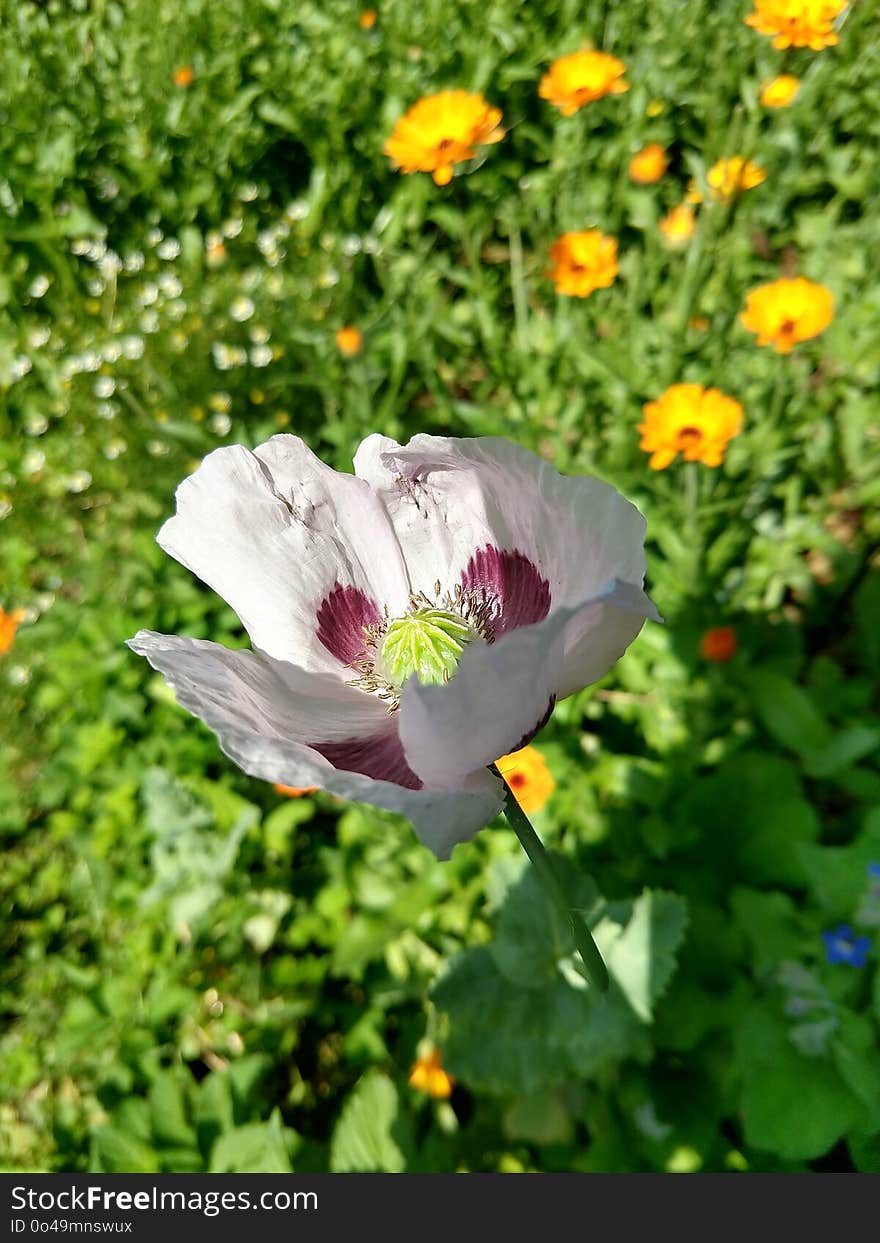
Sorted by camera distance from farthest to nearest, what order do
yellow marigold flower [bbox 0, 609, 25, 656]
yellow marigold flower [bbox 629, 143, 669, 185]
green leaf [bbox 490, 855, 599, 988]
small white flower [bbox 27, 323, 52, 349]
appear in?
small white flower [bbox 27, 323, 52, 349] < yellow marigold flower [bbox 629, 143, 669, 185] < yellow marigold flower [bbox 0, 609, 25, 656] < green leaf [bbox 490, 855, 599, 988]

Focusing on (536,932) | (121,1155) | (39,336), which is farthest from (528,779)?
(39,336)

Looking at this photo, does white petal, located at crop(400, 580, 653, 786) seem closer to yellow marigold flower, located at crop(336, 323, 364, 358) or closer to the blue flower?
the blue flower

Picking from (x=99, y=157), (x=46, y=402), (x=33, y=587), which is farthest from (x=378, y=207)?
(x=33, y=587)

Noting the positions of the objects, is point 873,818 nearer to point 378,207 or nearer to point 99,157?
point 378,207

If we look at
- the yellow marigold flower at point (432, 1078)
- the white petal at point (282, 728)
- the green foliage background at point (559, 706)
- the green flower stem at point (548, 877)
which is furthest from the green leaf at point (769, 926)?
the white petal at point (282, 728)

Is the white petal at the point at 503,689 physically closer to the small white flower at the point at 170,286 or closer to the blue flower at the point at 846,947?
the blue flower at the point at 846,947

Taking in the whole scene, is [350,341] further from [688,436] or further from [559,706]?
[559,706]

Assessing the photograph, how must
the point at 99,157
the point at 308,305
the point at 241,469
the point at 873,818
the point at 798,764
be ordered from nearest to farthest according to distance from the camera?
the point at 241,469 < the point at 873,818 < the point at 798,764 < the point at 308,305 < the point at 99,157

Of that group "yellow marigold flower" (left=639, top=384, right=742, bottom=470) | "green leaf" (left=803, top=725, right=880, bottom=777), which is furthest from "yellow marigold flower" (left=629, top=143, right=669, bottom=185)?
"green leaf" (left=803, top=725, right=880, bottom=777)
